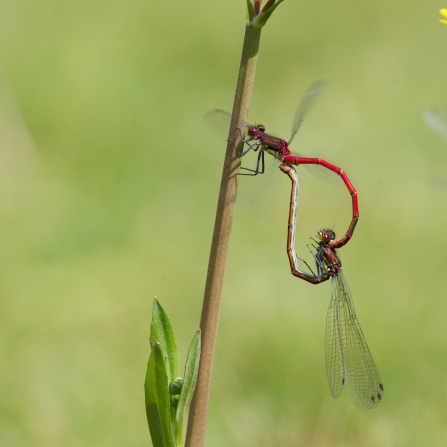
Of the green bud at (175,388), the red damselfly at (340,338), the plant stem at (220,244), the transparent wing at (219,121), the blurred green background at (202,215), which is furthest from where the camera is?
the blurred green background at (202,215)

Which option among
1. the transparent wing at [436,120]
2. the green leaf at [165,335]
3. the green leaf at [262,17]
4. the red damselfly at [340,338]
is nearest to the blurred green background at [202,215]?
the red damselfly at [340,338]

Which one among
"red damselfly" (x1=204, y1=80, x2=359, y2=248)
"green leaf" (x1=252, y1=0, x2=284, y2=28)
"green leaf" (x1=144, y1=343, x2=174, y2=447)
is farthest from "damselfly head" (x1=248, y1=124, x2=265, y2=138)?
"green leaf" (x1=144, y1=343, x2=174, y2=447)

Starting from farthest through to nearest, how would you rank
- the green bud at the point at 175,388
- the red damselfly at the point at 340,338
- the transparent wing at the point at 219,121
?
the red damselfly at the point at 340,338 → the transparent wing at the point at 219,121 → the green bud at the point at 175,388

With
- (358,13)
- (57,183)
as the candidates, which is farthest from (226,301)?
(358,13)

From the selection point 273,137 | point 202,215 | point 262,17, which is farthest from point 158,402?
point 202,215

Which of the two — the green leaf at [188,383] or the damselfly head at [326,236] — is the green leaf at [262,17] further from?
the damselfly head at [326,236]

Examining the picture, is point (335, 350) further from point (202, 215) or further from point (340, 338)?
point (202, 215)
